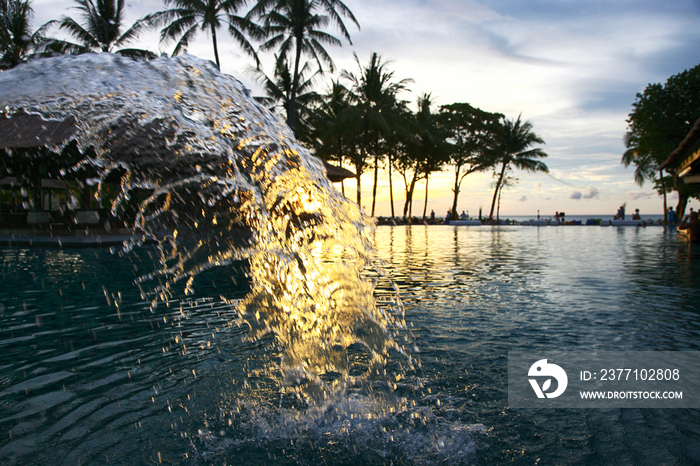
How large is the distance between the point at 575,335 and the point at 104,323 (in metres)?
5.22

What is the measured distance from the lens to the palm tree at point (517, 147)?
143 ft

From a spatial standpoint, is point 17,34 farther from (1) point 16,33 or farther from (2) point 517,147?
(2) point 517,147

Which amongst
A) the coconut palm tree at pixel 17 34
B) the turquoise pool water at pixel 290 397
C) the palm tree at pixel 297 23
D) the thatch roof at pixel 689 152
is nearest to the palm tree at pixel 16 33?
the coconut palm tree at pixel 17 34

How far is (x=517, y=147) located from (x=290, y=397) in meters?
44.8

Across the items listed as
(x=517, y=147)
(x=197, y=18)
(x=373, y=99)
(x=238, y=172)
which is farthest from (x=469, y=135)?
(x=238, y=172)

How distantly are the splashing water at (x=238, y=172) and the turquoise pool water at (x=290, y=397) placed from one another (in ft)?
1.23

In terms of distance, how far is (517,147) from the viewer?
43.8 metres

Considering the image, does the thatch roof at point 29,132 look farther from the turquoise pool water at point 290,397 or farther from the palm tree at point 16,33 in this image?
the palm tree at point 16,33

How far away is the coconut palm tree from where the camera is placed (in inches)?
971

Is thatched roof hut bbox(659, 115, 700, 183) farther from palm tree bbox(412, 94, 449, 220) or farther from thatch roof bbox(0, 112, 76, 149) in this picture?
palm tree bbox(412, 94, 449, 220)

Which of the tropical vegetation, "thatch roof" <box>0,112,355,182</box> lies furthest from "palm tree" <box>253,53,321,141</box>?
"thatch roof" <box>0,112,355,182</box>

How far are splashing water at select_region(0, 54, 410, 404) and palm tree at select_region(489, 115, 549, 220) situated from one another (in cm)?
4168

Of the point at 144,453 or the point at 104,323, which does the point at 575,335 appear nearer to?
the point at 144,453

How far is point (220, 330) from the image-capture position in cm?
492
